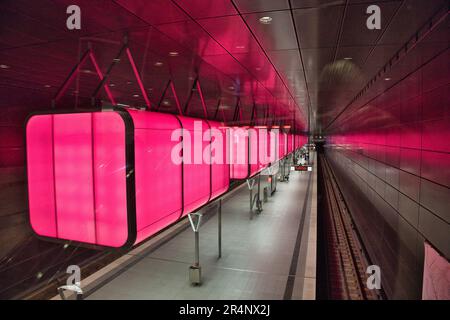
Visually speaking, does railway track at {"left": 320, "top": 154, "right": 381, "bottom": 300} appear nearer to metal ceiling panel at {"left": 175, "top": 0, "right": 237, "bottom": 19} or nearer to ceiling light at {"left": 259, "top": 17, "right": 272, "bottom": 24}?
ceiling light at {"left": 259, "top": 17, "right": 272, "bottom": 24}

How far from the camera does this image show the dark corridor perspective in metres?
2.44

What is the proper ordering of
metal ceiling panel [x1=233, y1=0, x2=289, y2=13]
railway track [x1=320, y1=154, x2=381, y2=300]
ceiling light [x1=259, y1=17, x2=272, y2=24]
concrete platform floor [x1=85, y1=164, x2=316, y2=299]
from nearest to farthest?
metal ceiling panel [x1=233, y1=0, x2=289, y2=13] → ceiling light [x1=259, y1=17, x2=272, y2=24] → concrete platform floor [x1=85, y1=164, x2=316, y2=299] → railway track [x1=320, y1=154, x2=381, y2=300]

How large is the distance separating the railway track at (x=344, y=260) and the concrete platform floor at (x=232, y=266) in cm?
127

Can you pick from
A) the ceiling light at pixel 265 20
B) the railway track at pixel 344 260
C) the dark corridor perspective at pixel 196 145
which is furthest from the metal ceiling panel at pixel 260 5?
the railway track at pixel 344 260

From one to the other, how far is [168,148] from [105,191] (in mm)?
795

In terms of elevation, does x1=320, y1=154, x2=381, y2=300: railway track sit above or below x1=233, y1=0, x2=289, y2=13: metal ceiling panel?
below

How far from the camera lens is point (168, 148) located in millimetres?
2875

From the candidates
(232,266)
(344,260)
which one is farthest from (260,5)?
(344,260)

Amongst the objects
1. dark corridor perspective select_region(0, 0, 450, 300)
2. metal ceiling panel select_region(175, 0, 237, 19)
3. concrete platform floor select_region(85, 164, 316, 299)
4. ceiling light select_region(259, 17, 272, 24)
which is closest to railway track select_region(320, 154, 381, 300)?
dark corridor perspective select_region(0, 0, 450, 300)

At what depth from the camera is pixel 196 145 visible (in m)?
3.53

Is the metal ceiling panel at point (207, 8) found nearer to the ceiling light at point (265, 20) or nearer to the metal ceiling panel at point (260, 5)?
the metal ceiling panel at point (260, 5)

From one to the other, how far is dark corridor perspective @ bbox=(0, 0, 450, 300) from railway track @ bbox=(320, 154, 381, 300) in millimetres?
81

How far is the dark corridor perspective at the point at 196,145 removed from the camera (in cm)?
244
